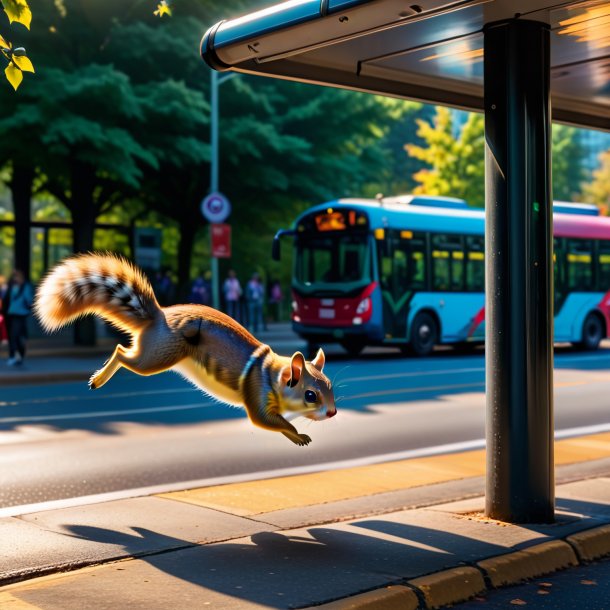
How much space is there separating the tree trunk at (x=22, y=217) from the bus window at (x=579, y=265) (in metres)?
14.2

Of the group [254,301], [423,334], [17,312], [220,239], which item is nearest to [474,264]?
[423,334]

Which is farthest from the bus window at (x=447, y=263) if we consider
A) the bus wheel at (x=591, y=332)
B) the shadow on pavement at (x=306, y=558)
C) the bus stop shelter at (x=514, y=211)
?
the shadow on pavement at (x=306, y=558)

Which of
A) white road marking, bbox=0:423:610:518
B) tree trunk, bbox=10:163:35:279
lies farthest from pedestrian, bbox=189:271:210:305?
white road marking, bbox=0:423:610:518

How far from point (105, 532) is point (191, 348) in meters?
2.08

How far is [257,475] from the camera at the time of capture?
9.15 meters

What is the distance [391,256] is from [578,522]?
1753 cm

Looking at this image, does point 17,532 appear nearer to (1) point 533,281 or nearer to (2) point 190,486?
(2) point 190,486

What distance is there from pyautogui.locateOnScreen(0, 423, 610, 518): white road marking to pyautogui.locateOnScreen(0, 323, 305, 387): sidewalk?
9481mm

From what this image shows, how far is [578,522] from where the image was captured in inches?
269

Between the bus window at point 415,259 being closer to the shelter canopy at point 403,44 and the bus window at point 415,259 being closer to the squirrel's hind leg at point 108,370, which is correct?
the shelter canopy at point 403,44

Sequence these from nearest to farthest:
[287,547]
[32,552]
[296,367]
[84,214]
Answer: [296,367]
[32,552]
[287,547]
[84,214]

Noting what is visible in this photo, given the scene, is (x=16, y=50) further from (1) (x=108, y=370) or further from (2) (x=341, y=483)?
(2) (x=341, y=483)

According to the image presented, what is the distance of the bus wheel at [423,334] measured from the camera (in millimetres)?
24744

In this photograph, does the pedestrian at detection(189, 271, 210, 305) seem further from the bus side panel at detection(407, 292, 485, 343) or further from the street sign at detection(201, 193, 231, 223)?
the bus side panel at detection(407, 292, 485, 343)
